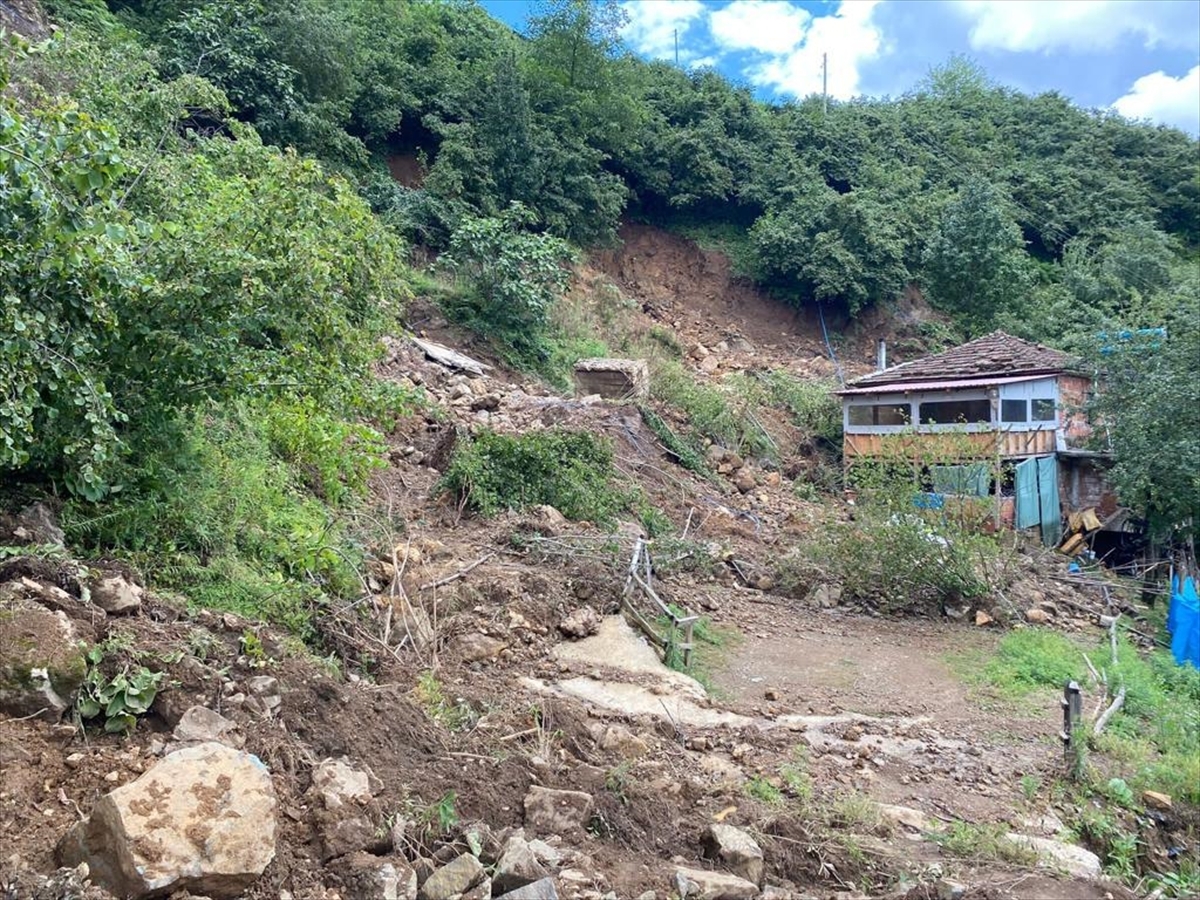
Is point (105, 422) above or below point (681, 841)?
above

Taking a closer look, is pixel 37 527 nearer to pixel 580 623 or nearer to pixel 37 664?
pixel 37 664

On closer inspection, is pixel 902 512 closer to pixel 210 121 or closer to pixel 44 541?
pixel 44 541

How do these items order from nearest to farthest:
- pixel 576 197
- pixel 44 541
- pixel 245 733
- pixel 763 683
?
pixel 245 733, pixel 44 541, pixel 763 683, pixel 576 197

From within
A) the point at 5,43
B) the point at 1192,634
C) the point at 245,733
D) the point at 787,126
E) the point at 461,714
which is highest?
the point at 787,126

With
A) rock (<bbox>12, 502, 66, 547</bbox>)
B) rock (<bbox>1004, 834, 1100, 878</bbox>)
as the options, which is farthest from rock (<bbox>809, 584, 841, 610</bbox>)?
rock (<bbox>12, 502, 66, 547</bbox>)

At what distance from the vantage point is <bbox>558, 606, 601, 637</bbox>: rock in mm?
6969

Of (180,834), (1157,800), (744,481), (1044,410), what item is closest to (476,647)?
(180,834)

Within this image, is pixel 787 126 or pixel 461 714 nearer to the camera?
pixel 461 714

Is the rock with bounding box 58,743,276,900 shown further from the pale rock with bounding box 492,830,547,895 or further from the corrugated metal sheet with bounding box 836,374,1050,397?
the corrugated metal sheet with bounding box 836,374,1050,397

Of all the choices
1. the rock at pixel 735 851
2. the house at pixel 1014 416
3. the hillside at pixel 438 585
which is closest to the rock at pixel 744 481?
the hillside at pixel 438 585

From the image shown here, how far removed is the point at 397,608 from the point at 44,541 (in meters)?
2.36

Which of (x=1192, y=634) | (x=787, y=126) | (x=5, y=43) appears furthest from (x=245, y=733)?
(x=787, y=126)

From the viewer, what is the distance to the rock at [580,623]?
697cm

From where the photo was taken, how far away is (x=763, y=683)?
22.6 feet
